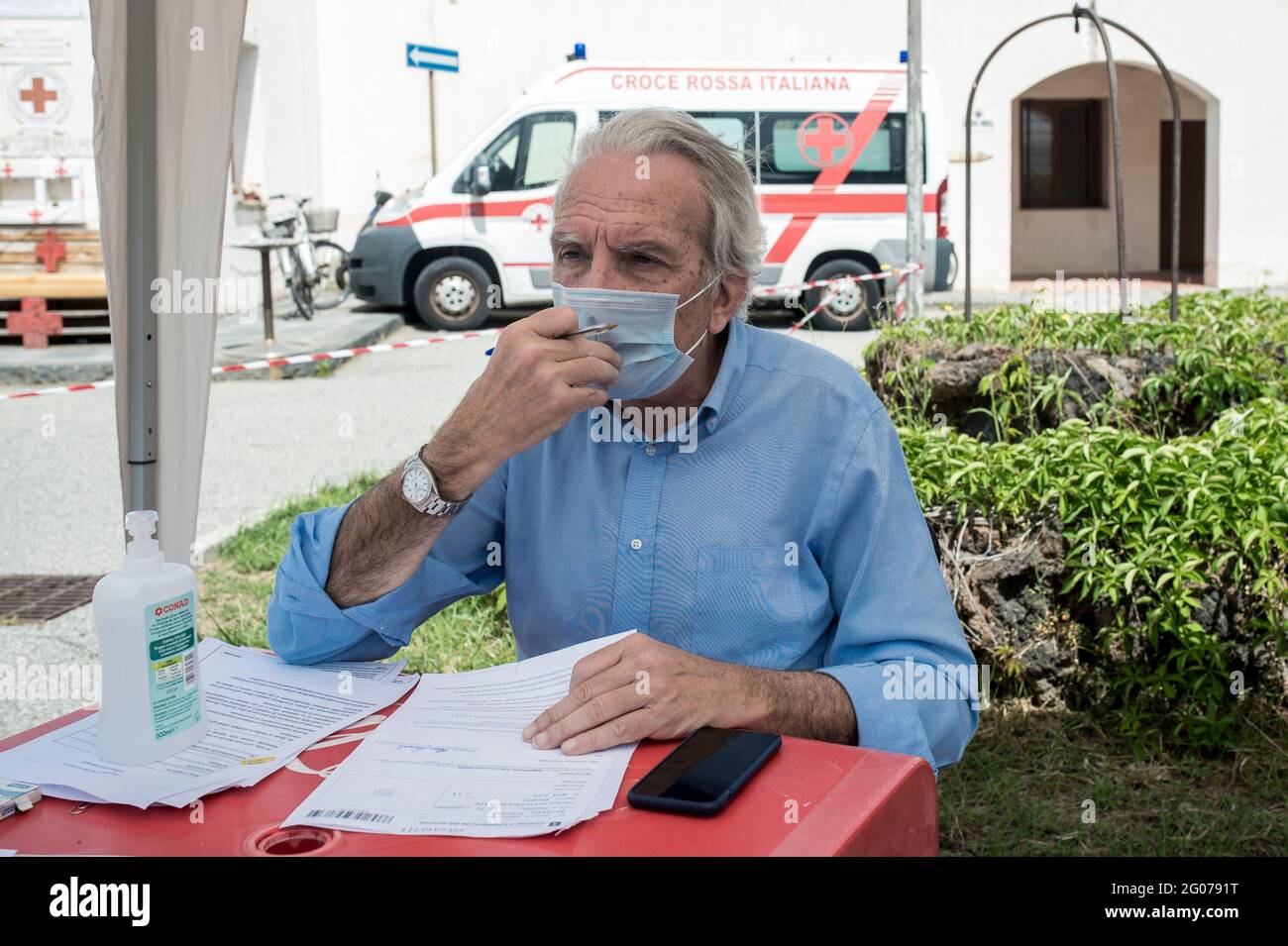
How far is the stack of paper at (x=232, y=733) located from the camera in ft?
4.69

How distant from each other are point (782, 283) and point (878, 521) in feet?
37.8

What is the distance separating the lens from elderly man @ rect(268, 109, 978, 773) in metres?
1.80

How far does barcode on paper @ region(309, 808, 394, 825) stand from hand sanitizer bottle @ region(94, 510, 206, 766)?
25 centimetres

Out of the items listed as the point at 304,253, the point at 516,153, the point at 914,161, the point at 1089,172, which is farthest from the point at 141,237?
the point at 1089,172

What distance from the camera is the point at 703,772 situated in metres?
1.39

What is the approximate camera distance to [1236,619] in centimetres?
335

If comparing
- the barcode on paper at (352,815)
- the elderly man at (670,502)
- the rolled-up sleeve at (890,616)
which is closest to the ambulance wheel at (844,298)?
the elderly man at (670,502)

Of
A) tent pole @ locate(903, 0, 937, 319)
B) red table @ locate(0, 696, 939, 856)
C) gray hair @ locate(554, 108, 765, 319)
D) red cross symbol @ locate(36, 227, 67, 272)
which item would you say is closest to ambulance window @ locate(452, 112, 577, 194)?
red cross symbol @ locate(36, 227, 67, 272)

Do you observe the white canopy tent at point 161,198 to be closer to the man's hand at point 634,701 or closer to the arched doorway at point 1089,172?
the man's hand at point 634,701

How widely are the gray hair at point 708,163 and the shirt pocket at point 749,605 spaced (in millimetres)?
461

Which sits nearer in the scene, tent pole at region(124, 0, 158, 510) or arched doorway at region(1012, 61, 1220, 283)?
tent pole at region(124, 0, 158, 510)

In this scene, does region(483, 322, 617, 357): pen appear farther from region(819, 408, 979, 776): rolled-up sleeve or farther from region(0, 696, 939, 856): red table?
region(0, 696, 939, 856): red table

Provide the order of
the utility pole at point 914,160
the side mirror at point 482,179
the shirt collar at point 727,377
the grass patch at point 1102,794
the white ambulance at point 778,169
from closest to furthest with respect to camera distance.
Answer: the shirt collar at point 727,377, the grass patch at point 1102,794, the utility pole at point 914,160, the side mirror at point 482,179, the white ambulance at point 778,169

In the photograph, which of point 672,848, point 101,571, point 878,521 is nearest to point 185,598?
point 672,848
